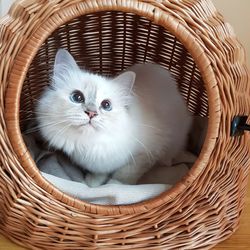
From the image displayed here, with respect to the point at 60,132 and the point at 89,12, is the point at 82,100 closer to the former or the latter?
the point at 60,132

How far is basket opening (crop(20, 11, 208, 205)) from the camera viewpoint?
4.72ft

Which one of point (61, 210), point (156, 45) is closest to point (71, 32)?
point (156, 45)

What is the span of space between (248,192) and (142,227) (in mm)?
483

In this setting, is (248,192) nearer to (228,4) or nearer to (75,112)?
(75,112)

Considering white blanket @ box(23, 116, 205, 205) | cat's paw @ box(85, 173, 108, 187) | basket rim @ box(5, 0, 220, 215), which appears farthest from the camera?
cat's paw @ box(85, 173, 108, 187)

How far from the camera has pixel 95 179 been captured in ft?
4.25

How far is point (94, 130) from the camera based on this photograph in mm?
1130

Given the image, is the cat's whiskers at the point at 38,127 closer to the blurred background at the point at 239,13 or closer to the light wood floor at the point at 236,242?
the light wood floor at the point at 236,242

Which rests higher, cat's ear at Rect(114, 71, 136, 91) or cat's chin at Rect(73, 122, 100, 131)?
cat's ear at Rect(114, 71, 136, 91)

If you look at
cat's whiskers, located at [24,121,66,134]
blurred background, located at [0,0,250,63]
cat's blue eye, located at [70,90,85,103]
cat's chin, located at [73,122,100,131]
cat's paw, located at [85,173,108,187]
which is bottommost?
cat's paw, located at [85,173,108,187]

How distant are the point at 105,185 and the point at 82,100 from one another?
0.23 meters

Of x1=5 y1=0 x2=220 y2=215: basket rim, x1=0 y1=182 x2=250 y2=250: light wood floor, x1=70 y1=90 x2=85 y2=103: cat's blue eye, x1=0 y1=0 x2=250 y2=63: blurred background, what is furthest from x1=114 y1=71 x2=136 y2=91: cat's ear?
x1=0 y1=0 x2=250 y2=63: blurred background

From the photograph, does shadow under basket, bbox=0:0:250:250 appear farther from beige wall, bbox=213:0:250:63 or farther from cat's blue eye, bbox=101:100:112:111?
beige wall, bbox=213:0:250:63

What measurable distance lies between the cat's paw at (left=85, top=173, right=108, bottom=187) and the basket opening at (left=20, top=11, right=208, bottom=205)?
26 cm
